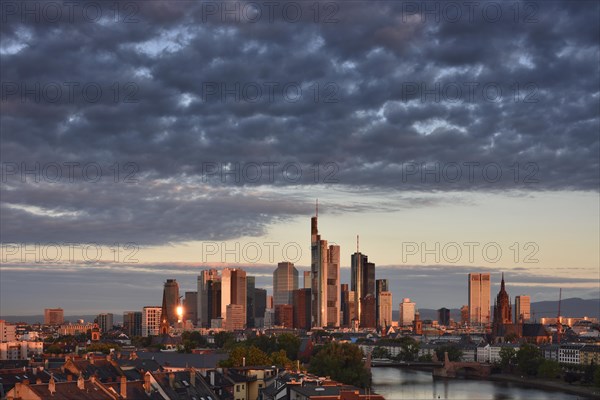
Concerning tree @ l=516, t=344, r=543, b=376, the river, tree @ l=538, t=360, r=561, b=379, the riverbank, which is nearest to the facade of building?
the river

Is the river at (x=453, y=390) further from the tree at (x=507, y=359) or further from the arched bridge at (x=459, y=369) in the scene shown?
the arched bridge at (x=459, y=369)

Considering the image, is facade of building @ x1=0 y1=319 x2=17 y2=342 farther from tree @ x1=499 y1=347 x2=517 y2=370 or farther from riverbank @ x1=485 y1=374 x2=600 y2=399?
riverbank @ x1=485 y1=374 x2=600 y2=399

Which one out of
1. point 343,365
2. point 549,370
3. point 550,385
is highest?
point 343,365

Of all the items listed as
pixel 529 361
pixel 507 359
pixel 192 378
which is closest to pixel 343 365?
pixel 192 378

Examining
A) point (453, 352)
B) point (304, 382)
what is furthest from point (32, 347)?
point (304, 382)

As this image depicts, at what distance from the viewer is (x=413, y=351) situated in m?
190

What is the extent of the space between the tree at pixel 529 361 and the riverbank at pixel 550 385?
166cm

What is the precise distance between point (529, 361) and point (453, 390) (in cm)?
2669

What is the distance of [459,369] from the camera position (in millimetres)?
Answer: 156125

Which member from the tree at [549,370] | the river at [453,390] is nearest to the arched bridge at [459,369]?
the river at [453,390]

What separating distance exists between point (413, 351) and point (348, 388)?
13087 cm

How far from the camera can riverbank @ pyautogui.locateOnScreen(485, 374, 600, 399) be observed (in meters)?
108

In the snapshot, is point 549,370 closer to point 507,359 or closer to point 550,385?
point 550,385

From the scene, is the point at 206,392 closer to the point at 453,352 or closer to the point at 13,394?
the point at 13,394
